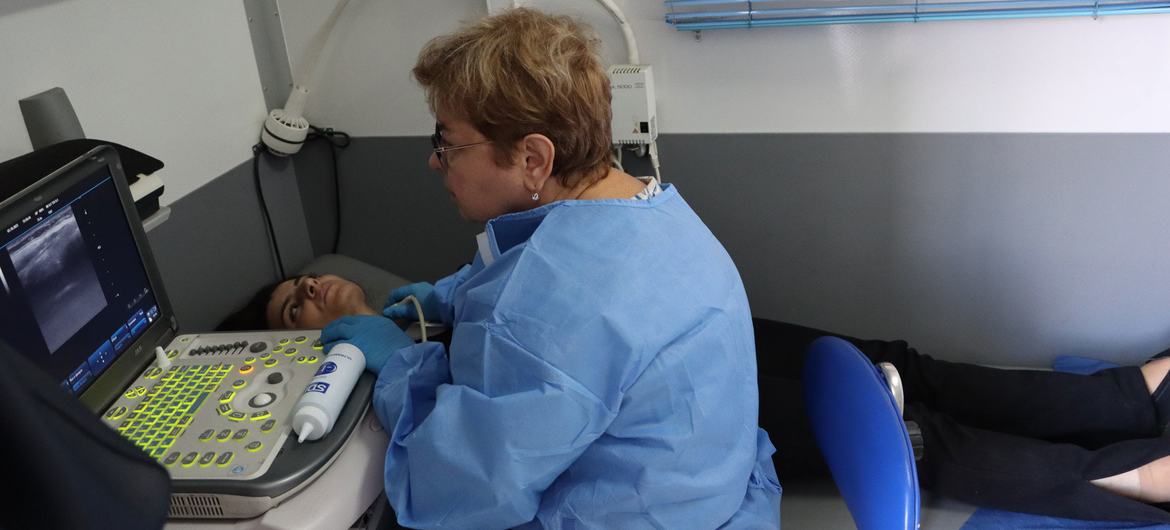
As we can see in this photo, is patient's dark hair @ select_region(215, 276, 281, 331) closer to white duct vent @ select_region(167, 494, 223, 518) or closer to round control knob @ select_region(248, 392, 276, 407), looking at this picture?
round control knob @ select_region(248, 392, 276, 407)

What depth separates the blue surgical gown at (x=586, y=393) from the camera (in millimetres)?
1052

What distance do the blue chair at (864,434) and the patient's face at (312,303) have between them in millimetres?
978

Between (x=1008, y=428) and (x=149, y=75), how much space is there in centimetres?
182

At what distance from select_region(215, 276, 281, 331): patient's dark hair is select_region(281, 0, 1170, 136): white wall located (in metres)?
0.60

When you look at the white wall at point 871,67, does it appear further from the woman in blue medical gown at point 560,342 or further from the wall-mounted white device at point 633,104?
the woman in blue medical gown at point 560,342

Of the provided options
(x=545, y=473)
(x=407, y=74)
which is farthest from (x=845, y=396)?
(x=407, y=74)

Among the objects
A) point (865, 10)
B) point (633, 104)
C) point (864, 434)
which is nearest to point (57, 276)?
point (864, 434)

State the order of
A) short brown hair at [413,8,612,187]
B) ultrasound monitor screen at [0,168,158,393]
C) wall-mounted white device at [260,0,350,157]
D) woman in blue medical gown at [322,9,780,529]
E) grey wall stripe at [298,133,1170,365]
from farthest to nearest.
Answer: wall-mounted white device at [260,0,350,157] < grey wall stripe at [298,133,1170,365] < short brown hair at [413,8,612,187] < woman in blue medical gown at [322,9,780,529] < ultrasound monitor screen at [0,168,158,393]

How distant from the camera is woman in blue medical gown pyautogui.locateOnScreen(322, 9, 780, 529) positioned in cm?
106

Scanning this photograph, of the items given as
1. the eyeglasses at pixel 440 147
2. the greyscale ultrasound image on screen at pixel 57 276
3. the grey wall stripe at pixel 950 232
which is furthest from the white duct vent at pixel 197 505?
the grey wall stripe at pixel 950 232

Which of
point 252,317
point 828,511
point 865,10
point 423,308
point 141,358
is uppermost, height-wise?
point 865,10

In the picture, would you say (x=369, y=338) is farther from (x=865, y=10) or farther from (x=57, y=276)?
(x=865, y=10)

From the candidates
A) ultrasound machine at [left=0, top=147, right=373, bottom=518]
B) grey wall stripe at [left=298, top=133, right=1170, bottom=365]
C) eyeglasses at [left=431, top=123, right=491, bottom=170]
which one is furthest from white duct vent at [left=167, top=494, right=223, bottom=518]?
grey wall stripe at [left=298, top=133, right=1170, bottom=365]

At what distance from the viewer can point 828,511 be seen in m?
1.59
